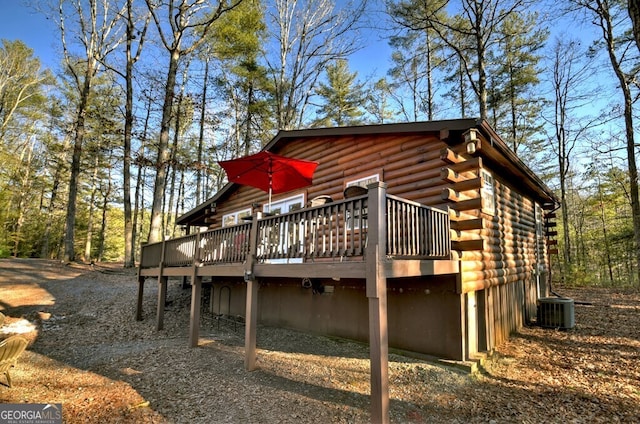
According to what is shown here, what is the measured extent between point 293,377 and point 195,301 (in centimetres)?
326

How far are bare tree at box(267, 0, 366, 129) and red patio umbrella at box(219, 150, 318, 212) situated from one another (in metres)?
11.6

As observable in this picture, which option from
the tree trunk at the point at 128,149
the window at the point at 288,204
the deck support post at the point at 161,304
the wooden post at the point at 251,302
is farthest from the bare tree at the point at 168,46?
the wooden post at the point at 251,302

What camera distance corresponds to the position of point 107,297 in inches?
452

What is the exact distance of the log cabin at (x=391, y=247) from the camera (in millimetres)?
4586

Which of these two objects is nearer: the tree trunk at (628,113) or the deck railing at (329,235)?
the deck railing at (329,235)

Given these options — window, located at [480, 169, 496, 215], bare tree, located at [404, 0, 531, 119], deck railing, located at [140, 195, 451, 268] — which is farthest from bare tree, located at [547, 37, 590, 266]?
deck railing, located at [140, 195, 451, 268]

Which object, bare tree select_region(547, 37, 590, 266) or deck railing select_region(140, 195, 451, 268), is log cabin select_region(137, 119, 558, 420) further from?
bare tree select_region(547, 37, 590, 266)

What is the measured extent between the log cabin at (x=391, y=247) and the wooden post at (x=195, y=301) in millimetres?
26

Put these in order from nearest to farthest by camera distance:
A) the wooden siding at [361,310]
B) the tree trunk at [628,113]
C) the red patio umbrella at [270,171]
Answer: the wooden siding at [361,310] < the red patio umbrella at [270,171] < the tree trunk at [628,113]

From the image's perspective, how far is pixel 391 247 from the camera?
443 cm

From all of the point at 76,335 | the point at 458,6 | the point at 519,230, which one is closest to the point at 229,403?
the point at 76,335

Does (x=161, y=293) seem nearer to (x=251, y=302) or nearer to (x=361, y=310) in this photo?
(x=251, y=302)

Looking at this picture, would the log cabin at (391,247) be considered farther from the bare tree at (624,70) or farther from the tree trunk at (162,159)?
the bare tree at (624,70)
